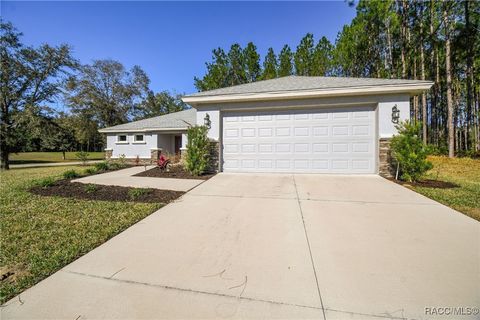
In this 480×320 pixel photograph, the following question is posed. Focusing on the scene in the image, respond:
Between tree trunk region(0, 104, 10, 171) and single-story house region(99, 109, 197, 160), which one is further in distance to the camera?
single-story house region(99, 109, 197, 160)

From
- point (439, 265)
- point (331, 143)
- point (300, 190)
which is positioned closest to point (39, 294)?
point (439, 265)

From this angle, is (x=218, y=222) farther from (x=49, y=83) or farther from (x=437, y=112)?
(x=437, y=112)

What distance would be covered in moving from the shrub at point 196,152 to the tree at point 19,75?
15140 mm

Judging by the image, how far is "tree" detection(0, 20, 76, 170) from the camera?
14.4 metres

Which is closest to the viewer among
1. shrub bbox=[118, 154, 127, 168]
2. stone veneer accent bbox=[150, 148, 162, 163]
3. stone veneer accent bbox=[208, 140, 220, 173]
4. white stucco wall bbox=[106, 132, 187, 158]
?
stone veneer accent bbox=[208, 140, 220, 173]

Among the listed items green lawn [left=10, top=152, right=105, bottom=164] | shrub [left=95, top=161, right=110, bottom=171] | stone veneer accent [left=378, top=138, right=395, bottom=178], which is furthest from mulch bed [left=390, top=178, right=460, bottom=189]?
green lawn [left=10, top=152, right=105, bottom=164]

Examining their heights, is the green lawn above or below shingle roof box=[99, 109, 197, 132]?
below

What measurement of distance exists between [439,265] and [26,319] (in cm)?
402

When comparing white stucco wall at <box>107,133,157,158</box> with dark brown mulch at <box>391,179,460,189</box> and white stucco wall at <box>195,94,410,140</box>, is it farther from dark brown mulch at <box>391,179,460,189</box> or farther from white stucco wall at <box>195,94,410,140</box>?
dark brown mulch at <box>391,179,460,189</box>

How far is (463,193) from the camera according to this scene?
5559mm

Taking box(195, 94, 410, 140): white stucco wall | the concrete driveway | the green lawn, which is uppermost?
box(195, 94, 410, 140): white stucco wall

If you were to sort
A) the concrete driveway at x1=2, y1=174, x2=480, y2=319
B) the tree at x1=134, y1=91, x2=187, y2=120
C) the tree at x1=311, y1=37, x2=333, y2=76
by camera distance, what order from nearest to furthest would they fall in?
the concrete driveway at x1=2, y1=174, x2=480, y2=319
the tree at x1=311, y1=37, x2=333, y2=76
the tree at x1=134, y1=91, x2=187, y2=120

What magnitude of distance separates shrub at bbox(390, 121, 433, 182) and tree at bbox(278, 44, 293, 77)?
45.2 feet

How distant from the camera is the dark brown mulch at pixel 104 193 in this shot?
520 cm
